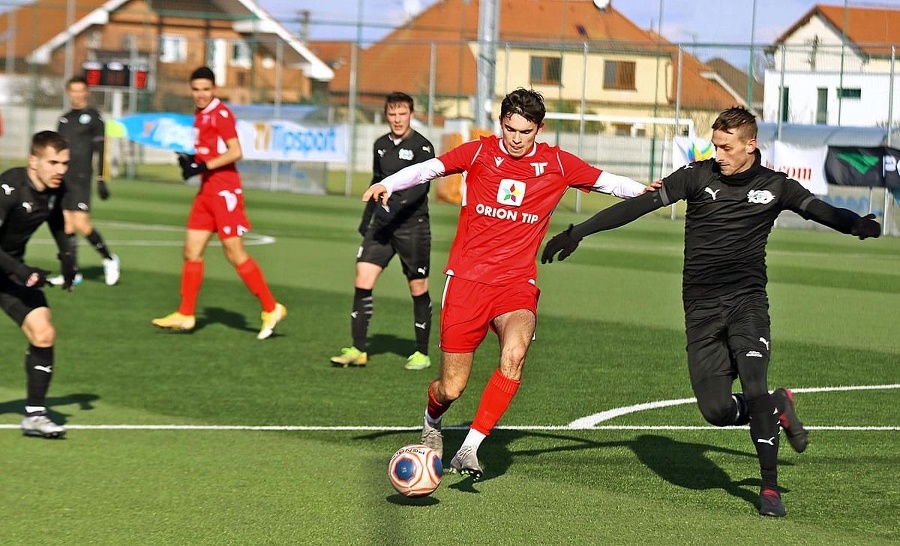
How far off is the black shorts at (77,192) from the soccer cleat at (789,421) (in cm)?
1130

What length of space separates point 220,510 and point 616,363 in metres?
5.69

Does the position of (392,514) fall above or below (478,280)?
below

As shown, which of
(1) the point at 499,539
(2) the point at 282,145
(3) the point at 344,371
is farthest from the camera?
(2) the point at 282,145

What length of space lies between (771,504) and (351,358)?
207 inches

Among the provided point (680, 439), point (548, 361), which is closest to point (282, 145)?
point (548, 361)

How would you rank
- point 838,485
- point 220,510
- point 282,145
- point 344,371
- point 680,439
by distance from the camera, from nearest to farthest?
point 220,510, point 838,485, point 680,439, point 344,371, point 282,145

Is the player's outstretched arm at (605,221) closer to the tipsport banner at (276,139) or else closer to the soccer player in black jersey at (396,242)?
the soccer player in black jersey at (396,242)

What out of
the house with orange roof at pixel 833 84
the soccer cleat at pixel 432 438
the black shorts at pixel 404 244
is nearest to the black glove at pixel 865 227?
the soccer cleat at pixel 432 438

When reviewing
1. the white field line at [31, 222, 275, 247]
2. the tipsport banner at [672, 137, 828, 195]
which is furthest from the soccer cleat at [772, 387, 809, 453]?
the tipsport banner at [672, 137, 828, 195]

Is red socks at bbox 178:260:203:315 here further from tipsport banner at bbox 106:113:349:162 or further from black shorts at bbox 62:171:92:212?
tipsport banner at bbox 106:113:349:162

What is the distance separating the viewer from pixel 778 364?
39.0 ft

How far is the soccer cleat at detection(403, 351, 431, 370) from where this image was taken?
37.5 ft

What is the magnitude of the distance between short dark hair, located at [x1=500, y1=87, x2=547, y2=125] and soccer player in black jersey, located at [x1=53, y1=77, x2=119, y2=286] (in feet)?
33.3

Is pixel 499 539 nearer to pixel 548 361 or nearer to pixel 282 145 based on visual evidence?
pixel 548 361
